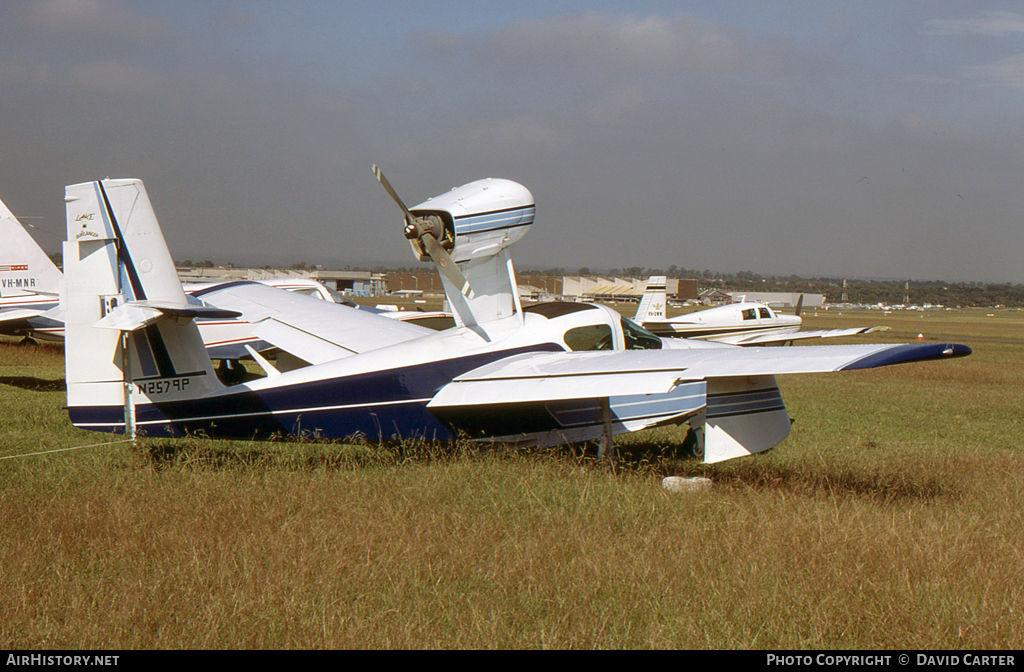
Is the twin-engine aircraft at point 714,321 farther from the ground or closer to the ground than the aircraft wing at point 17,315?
closer to the ground

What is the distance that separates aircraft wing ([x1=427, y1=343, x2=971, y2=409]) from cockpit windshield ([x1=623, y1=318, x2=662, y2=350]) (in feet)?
2.92

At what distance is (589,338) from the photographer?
27.7ft

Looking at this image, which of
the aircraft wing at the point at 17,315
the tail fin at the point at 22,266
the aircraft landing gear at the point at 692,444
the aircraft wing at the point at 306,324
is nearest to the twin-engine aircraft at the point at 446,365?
the aircraft landing gear at the point at 692,444

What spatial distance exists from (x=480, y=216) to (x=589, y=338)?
6.81ft

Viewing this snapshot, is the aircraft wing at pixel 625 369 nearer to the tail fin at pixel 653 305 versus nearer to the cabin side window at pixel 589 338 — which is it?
the cabin side window at pixel 589 338

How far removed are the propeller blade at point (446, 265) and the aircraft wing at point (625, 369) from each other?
846 millimetres

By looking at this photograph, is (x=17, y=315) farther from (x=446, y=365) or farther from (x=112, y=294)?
(x=446, y=365)

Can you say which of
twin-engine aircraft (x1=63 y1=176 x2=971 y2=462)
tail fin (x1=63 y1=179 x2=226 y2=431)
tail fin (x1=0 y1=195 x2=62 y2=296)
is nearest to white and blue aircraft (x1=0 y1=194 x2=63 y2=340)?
tail fin (x1=0 y1=195 x2=62 y2=296)

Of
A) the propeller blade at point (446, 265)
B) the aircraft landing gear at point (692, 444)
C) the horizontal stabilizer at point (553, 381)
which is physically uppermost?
the propeller blade at point (446, 265)

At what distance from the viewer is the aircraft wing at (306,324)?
9789 millimetres

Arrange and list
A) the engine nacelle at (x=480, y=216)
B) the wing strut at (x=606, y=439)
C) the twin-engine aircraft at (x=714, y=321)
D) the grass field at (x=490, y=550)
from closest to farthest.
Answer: the grass field at (x=490, y=550) → the engine nacelle at (x=480, y=216) → the wing strut at (x=606, y=439) → the twin-engine aircraft at (x=714, y=321)

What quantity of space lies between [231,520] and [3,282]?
16786 mm

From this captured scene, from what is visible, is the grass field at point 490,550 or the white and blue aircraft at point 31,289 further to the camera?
the white and blue aircraft at point 31,289

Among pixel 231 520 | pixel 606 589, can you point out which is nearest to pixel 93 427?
pixel 231 520
